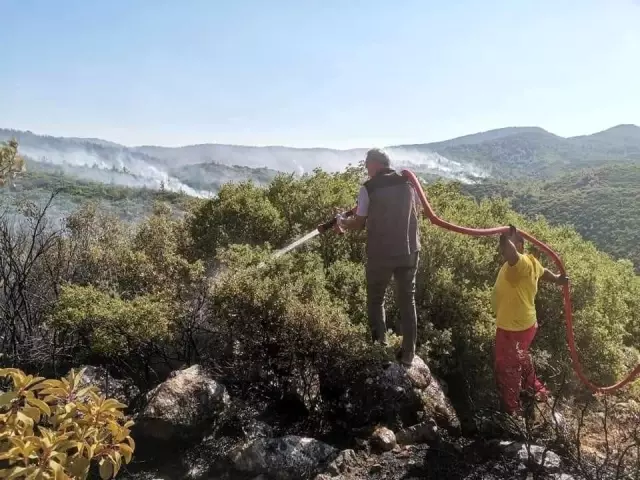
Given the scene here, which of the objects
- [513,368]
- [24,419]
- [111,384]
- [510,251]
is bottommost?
[111,384]

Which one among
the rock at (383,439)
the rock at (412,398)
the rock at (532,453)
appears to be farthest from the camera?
the rock at (412,398)

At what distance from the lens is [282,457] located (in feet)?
15.1

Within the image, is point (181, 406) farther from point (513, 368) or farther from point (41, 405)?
point (513, 368)

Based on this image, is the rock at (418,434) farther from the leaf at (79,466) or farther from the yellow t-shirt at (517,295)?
the leaf at (79,466)

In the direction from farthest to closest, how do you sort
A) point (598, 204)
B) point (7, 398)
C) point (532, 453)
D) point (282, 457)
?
point (598, 204) < point (532, 453) < point (282, 457) < point (7, 398)

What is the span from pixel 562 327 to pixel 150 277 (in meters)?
5.65

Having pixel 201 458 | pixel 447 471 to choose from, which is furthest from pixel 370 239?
pixel 201 458

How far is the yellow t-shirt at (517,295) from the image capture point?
540cm

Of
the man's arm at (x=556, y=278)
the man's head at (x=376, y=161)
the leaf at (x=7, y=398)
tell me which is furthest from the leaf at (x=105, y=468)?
the man's arm at (x=556, y=278)

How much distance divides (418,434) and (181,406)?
225cm

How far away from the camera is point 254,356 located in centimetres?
541

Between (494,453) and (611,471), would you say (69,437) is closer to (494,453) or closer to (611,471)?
(494,453)

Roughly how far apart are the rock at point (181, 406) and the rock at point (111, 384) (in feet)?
2.01

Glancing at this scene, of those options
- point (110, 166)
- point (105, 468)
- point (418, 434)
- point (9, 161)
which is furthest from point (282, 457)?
point (110, 166)
